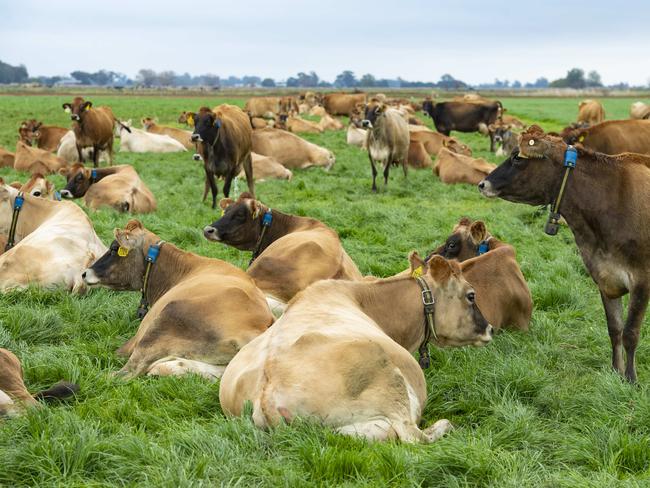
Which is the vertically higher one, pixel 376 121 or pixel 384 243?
pixel 376 121

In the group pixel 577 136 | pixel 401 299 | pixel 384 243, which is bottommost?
pixel 384 243

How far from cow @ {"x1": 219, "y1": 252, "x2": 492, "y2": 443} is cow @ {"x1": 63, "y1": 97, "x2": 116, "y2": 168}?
16173mm

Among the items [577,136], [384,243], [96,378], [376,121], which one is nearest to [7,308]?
[96,378]

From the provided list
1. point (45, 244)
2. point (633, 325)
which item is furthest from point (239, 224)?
point (633, 325)

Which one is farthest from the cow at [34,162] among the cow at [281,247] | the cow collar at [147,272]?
the cow collar at [147,272]

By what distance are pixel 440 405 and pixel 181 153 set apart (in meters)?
20.2

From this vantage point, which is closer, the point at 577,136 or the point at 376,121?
the point at 577,136

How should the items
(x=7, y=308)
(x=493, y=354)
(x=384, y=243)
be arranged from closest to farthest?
(x=493, y=354)
(x=7, y=308)
(x=384, y=243)

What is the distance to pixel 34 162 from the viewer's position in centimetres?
1948

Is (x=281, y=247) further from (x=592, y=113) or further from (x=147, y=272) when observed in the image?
(x=592, y=113)

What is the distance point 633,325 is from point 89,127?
17.1 m

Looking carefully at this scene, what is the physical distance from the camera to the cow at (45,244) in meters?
8.64

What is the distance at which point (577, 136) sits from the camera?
13344 mm

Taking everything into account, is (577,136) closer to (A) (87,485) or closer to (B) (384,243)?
(B) (384,243)
